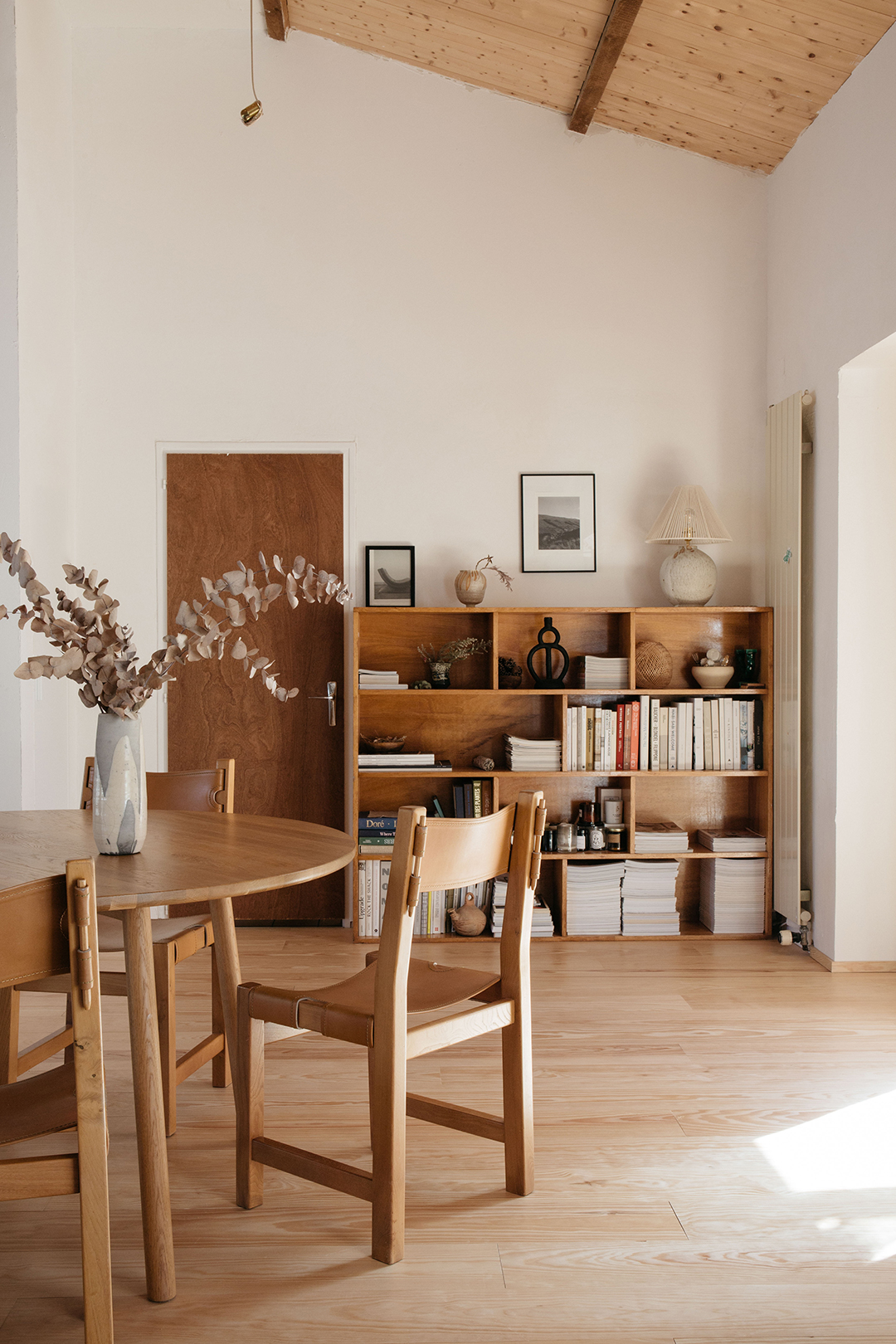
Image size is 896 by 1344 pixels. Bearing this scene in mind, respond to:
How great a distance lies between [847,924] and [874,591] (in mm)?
1336

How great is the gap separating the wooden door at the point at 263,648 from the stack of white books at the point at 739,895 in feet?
5.82

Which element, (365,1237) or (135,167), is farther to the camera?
(135,167)

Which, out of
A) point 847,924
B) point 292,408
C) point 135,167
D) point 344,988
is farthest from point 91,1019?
point 135,167

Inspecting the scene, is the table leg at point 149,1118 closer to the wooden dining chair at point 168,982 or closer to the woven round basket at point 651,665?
the wooden dining chair at point 168,982

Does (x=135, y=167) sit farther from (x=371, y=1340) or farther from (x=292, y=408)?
(x=371, y=1340)

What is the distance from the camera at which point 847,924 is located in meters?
4.00

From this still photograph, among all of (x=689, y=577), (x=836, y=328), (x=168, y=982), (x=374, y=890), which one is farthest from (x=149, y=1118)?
(x=836, y=328)

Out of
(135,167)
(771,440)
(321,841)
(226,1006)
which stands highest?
(135,167)

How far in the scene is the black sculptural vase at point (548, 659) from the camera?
4555mm

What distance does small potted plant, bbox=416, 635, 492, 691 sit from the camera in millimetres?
4512

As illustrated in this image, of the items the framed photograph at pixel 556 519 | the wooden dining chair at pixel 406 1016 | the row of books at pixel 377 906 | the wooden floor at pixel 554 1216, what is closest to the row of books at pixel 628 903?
the row of books at pixel 377 906

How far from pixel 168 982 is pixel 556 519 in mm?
2929

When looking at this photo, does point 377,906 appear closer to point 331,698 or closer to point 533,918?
point 533,918

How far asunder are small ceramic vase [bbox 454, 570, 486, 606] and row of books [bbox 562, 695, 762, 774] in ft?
2.22
